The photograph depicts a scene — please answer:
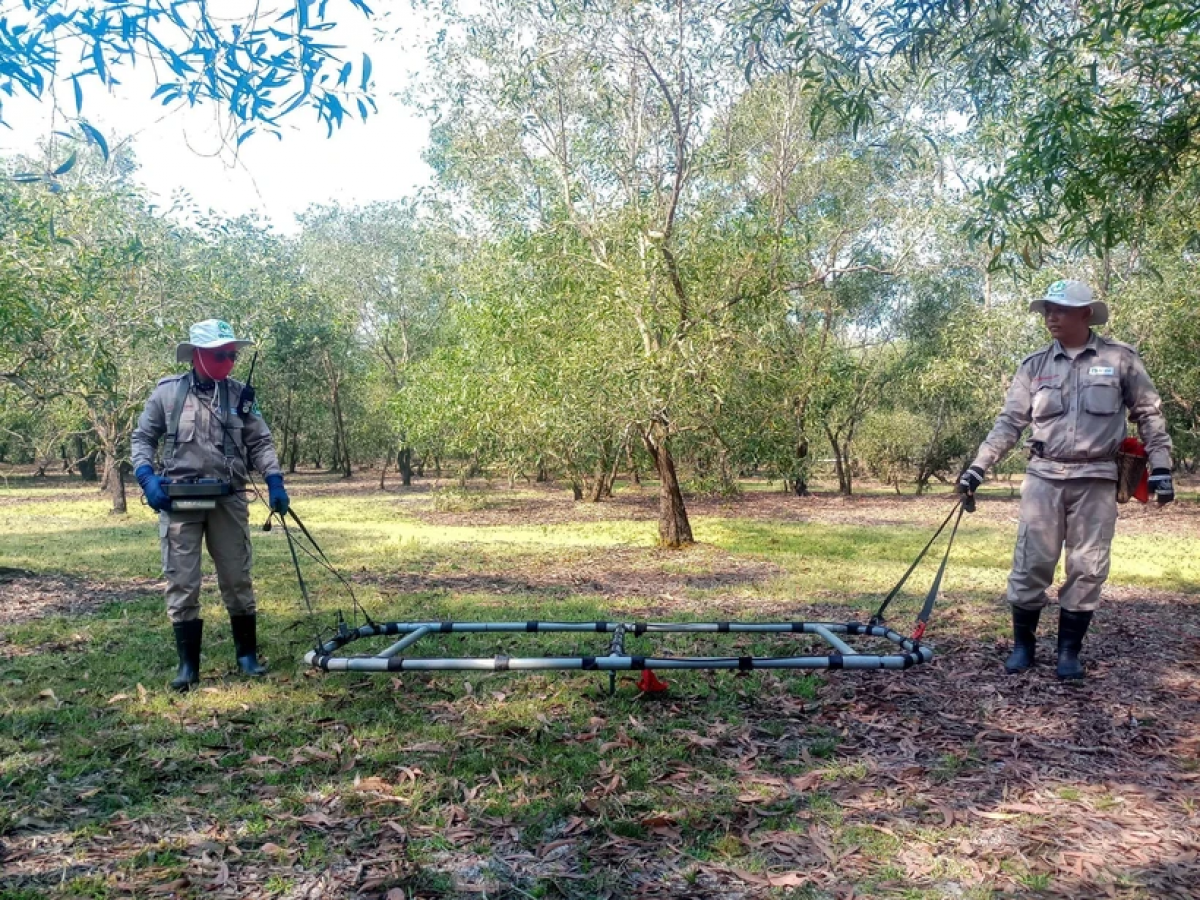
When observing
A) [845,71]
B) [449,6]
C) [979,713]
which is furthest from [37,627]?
[449,6]

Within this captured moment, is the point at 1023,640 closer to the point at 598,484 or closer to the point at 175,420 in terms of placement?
the point at 175,420

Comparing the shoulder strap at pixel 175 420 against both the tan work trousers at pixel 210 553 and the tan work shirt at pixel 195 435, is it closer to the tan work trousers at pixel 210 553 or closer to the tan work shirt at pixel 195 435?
the tan work shirt at pixel 195 435

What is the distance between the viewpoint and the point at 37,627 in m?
6.14

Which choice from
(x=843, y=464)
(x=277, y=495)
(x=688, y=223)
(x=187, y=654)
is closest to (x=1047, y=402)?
(x=277, y=495)

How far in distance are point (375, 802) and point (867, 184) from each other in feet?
63.3

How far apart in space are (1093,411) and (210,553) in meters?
4.93

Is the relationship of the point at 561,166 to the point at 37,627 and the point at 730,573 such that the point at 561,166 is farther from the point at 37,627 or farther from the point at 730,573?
the point at 37,627

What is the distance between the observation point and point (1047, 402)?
472cm

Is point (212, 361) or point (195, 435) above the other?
point (212, 361)

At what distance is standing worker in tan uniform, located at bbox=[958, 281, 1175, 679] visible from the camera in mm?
4590

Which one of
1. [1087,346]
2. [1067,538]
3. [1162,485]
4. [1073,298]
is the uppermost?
[1073,298]

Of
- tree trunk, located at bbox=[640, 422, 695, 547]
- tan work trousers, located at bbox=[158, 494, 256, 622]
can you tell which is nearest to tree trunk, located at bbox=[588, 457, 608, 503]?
tree trunk, located at bbox=[640, 422, 695, 547]

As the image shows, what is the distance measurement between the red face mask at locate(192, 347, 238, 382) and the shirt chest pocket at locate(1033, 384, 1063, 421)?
454cm

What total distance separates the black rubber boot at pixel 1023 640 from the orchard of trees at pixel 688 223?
9.19 feet
